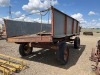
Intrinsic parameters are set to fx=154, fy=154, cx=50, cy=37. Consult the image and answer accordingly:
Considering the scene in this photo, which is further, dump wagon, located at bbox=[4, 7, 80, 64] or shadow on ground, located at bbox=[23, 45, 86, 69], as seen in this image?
shadow on ground, located at bbox=[23, 45, 86, 69]

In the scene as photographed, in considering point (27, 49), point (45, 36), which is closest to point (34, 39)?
point (45, 36)

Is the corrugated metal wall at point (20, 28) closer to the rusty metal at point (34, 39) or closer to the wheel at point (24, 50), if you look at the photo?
the rusty metal at point (34, 39)

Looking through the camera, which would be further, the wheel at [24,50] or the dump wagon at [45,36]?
the wheel at [24,50]

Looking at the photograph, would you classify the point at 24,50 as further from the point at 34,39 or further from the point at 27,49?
the point at 34,39

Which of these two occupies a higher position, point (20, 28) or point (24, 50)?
point (20, 28)

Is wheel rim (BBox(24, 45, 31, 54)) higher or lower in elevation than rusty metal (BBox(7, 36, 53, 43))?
lower

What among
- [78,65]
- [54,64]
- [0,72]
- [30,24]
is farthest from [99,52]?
[30,24]

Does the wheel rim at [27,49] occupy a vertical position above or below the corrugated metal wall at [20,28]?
below

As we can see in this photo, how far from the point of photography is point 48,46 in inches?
267

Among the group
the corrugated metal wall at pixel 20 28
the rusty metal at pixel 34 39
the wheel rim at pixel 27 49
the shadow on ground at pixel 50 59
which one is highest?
the corrugated metal wall at pixel 20 28

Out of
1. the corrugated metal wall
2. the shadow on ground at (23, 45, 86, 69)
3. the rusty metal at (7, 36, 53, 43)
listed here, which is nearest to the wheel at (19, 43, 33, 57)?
the shadow on ground at (23, 45, 86, 69)

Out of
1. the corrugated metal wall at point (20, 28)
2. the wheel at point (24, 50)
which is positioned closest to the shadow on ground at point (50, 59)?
the wheel at point (24, 50)

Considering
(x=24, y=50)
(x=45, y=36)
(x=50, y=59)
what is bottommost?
(x=50, y=59)

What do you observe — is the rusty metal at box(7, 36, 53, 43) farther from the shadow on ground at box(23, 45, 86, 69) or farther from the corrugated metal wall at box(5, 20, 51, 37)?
the shadow on ground at box(23, 45, 86, 69)
